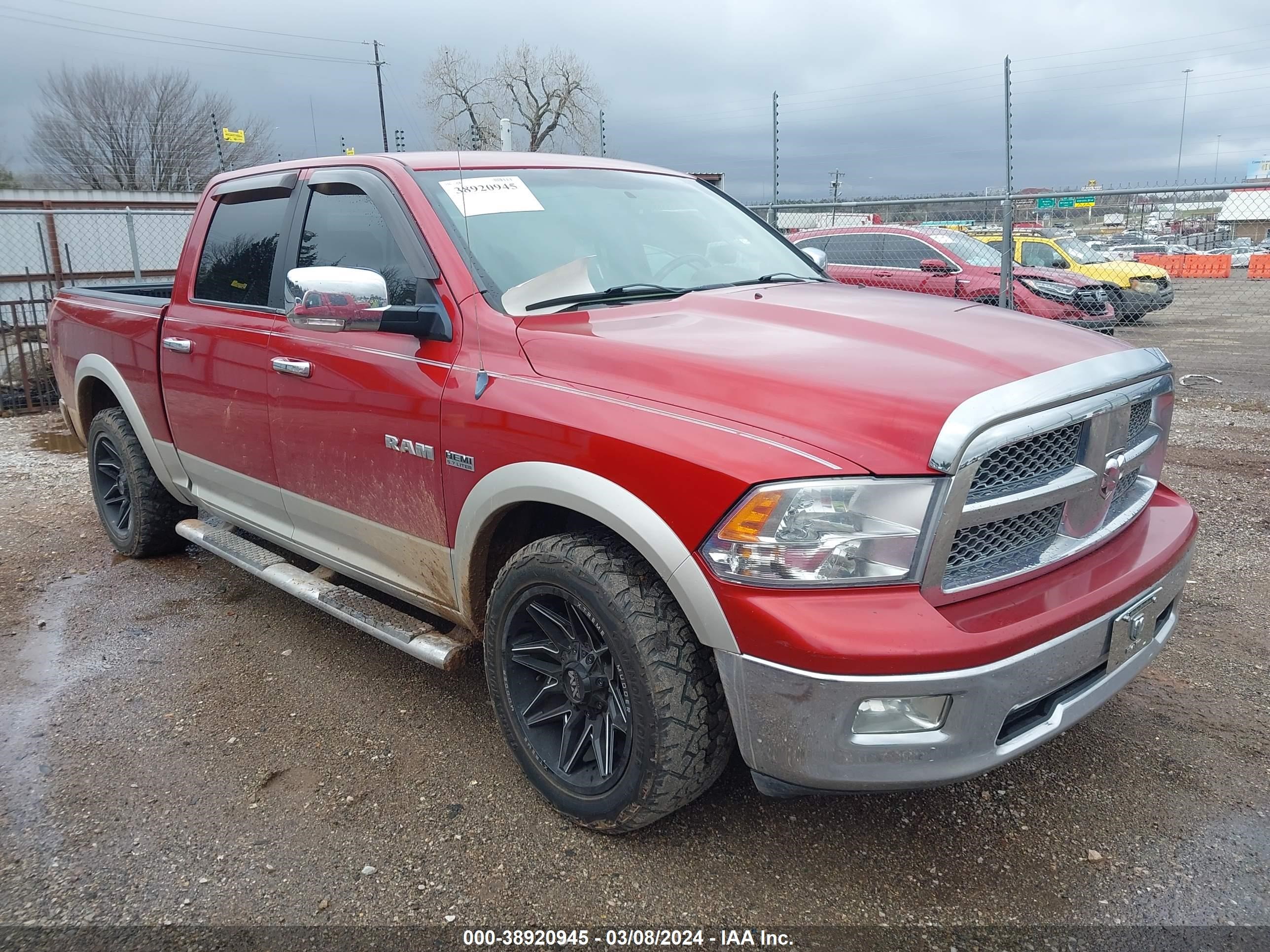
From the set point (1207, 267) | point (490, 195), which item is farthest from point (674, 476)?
point (1207, 267)

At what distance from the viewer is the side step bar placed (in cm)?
291

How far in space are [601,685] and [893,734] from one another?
796 mm

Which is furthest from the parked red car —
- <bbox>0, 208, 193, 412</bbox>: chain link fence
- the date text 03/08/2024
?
<bbox>0, 208, 193, 412</bbox>: chain link fence

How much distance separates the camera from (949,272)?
36.8 ft

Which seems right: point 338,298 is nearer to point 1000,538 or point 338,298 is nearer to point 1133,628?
point 1000,538

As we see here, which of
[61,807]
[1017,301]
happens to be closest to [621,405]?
[61,807]

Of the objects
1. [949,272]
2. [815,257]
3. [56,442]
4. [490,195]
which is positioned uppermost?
[490,195]

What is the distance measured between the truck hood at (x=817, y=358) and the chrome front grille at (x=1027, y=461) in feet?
0.52

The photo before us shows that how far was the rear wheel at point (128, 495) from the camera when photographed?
4594mm

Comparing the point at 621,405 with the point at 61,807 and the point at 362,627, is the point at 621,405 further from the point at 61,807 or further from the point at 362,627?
the point at 61,807

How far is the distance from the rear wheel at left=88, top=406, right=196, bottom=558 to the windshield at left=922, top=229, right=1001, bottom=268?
10115 millimetres

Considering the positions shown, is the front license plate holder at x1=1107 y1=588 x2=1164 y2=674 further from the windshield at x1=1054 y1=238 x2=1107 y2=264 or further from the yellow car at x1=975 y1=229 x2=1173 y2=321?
the windshield at x1=1054 y1=238 x2=1107 y2=264

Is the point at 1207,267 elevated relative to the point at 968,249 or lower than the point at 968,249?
lower

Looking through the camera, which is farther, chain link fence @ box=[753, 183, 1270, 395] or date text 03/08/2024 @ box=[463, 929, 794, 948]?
chain link fence @ box=[753, 183, 1270, 395]
